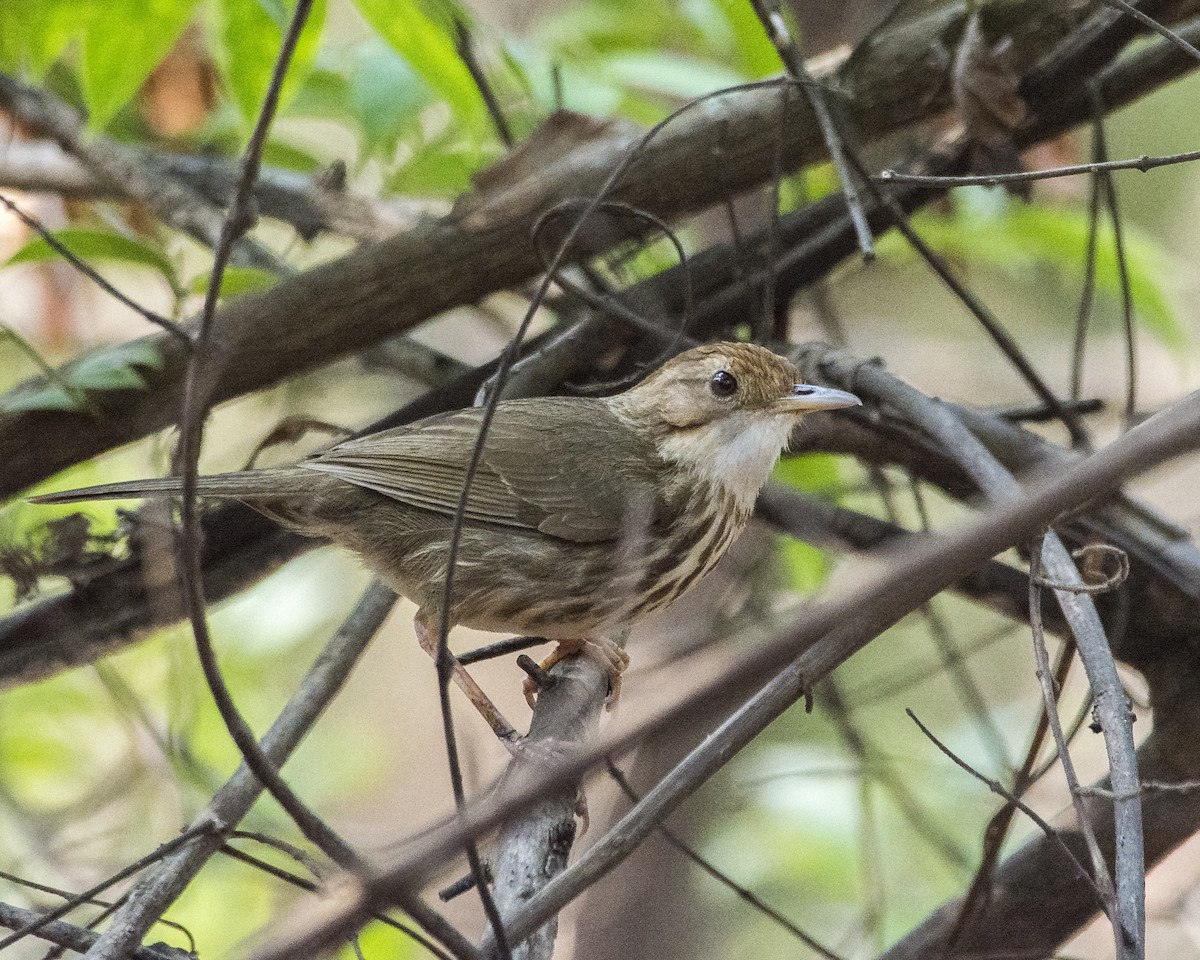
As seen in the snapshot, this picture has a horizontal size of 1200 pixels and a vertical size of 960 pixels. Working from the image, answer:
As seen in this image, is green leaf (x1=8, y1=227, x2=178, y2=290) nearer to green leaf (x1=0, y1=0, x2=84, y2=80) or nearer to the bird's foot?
green leaf (x1=0, y1=0, x2=84, y2=80)

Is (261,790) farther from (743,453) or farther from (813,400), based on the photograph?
(813,400)

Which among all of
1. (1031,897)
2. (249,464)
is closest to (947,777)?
(1031,897)

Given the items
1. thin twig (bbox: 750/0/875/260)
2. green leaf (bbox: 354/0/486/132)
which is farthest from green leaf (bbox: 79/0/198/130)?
thin twig (bbox: 750/0/875/260)

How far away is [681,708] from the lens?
948mm

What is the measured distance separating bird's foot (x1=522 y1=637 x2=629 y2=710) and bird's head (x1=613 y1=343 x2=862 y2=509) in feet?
1.68

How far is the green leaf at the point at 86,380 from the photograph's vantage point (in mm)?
3053

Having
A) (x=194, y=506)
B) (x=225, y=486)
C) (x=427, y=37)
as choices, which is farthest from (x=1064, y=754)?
(x=427, y=37)

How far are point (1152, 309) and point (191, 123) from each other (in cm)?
351

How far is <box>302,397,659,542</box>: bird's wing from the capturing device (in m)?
3.17

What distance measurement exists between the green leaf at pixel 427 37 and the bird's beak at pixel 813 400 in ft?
3.62

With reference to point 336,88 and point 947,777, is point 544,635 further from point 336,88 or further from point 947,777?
point 947,777

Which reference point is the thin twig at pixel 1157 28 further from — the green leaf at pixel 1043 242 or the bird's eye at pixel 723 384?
the green leaf at pixel 1043 242

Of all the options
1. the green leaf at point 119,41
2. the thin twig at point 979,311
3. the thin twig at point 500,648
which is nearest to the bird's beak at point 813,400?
the thin twig at point 979,311

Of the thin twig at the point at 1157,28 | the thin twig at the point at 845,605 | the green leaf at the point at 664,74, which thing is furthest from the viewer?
the green leaf at the point at 664,74
